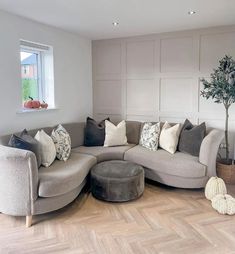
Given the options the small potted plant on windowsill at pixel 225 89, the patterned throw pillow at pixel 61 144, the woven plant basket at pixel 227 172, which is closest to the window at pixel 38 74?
the patterned throw pillow at pixel 61 144

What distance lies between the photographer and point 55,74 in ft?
13.4

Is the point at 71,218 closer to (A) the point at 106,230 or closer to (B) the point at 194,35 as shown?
(A) the point at 106,230

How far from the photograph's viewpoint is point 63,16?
11.1 ft

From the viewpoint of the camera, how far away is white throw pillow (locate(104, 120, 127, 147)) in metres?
4.11

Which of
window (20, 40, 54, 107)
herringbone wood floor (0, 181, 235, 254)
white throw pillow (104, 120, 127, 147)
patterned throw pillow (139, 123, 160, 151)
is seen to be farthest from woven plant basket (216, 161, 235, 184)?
window (20, 40, 54, 107)

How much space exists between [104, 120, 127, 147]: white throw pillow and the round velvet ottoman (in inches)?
33.2

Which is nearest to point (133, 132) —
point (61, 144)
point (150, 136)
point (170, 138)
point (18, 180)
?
point (150, 136)

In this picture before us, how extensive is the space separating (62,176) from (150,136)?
5.35 ft

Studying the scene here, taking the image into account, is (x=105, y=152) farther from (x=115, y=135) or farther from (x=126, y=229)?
A: (x=126, y=229)

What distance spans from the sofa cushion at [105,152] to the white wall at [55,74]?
2.27ft

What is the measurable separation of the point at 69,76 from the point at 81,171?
6.41ft

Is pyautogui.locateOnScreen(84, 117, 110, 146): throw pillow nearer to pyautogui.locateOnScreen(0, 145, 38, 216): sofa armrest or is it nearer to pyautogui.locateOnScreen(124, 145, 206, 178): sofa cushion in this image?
pyautogui.locateOnScreen(124, 145, 206, 178): sofa cushion

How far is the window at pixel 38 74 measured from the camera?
388 centimetres

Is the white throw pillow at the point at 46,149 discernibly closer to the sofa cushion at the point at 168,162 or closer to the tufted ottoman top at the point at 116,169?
the tufted ottoman top at the point at 116,169
